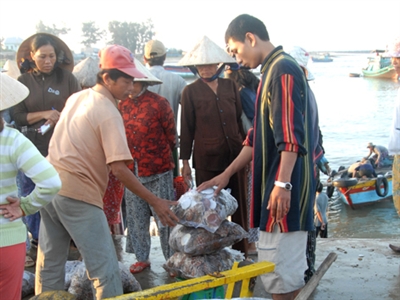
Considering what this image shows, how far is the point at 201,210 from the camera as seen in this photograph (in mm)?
3719

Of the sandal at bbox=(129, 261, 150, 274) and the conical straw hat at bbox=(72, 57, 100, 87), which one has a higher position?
the conical straw hat at bbox=(72, 57, 100, 87)

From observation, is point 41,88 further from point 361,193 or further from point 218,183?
point 361,193

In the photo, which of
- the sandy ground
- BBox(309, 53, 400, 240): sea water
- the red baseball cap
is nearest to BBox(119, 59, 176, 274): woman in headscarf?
the sandy ground

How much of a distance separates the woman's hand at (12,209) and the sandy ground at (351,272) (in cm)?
189

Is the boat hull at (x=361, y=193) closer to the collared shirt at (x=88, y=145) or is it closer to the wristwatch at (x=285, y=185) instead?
the wristwatch at (x=285, y=185)

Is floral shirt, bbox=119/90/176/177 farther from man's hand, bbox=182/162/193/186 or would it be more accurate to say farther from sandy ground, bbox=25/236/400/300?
sandy ground, bbox=25/236/400/300

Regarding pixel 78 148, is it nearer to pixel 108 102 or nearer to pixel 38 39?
pixel 108 102

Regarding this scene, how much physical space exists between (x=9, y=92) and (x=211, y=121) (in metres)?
2.16

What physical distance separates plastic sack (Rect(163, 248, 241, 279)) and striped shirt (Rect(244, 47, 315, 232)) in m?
0.91

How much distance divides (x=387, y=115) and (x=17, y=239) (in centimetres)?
3483

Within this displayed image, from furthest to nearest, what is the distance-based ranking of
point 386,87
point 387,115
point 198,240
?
point 386,87 → point 387,115 → point 198,240

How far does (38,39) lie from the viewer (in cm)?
445

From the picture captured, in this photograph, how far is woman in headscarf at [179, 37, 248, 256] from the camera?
450 cm

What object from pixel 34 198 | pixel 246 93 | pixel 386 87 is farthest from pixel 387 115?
pixel 34 198
